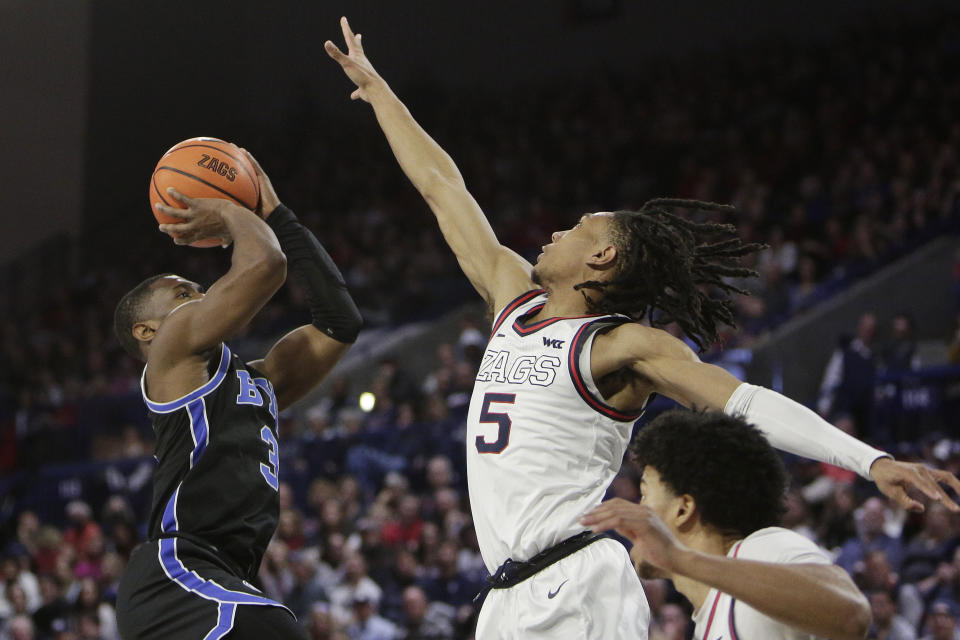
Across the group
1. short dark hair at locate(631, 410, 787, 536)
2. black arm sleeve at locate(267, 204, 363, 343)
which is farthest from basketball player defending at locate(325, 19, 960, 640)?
black arm sleeve at locate(267, 204, 363, 343)

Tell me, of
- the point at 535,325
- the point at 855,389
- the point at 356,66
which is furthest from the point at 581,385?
the point at 855,389

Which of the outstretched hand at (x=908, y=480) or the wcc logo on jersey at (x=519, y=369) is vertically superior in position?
the wcc logo on jersey at (x=519, y=369)

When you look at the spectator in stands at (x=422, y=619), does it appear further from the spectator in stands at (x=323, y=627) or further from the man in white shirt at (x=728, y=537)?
the man in white shirt at (x=728, y=537)

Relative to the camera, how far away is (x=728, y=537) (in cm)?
272

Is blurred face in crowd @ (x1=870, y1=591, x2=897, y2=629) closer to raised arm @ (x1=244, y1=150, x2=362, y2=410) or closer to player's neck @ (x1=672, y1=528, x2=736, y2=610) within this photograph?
raised arm @ (x1=244, y1=150, x2=362, y2=410)

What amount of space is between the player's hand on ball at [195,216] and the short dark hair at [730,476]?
6.17ft

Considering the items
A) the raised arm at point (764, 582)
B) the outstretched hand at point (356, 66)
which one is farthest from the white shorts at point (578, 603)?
the outstretched hand at point (356, 66)

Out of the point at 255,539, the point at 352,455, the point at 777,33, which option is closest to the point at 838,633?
the point at 255,539

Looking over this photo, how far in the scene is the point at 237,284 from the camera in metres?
3.64

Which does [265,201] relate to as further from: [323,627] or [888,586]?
[323,627]

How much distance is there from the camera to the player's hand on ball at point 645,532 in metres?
2.34

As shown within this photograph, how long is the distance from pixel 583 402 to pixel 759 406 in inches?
24.1

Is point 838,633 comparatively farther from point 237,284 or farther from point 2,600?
point 2,600

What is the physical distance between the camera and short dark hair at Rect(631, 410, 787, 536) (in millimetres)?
2709
